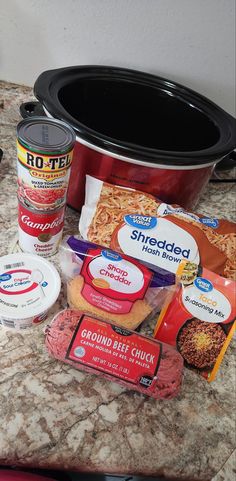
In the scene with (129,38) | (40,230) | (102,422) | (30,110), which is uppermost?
(129,38)

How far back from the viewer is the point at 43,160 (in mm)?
534

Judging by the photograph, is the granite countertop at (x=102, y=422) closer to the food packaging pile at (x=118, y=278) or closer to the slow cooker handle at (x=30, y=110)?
the food packaging pile at (x=118, y=278)

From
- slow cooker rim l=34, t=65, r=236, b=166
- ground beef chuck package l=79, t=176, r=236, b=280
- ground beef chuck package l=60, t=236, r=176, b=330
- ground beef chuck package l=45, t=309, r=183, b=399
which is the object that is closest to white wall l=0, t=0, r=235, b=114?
slow cooker rim l=34, t=65, r=236, b=166

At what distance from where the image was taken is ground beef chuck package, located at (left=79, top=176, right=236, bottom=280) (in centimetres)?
65

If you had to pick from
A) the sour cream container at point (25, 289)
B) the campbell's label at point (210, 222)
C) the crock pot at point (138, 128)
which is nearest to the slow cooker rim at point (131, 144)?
the crock pot at point (138, 128)

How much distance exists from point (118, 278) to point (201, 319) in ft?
0.47

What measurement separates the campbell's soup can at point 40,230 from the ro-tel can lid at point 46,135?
11cm

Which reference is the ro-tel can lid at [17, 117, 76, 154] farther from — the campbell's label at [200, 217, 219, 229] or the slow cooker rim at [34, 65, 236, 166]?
the campbell's label at [200, 217, 219, 229]

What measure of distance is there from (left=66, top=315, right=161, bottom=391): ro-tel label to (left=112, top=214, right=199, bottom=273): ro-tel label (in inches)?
6.0

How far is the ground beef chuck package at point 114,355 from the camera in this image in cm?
52

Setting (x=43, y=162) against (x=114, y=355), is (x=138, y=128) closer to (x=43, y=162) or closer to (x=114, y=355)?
(x=43, y=162)

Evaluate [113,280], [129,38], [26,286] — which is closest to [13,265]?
[26,286]

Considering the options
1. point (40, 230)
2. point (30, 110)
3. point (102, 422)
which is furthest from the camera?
point (30, 110)

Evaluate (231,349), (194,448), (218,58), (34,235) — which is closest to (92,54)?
(218,58)
